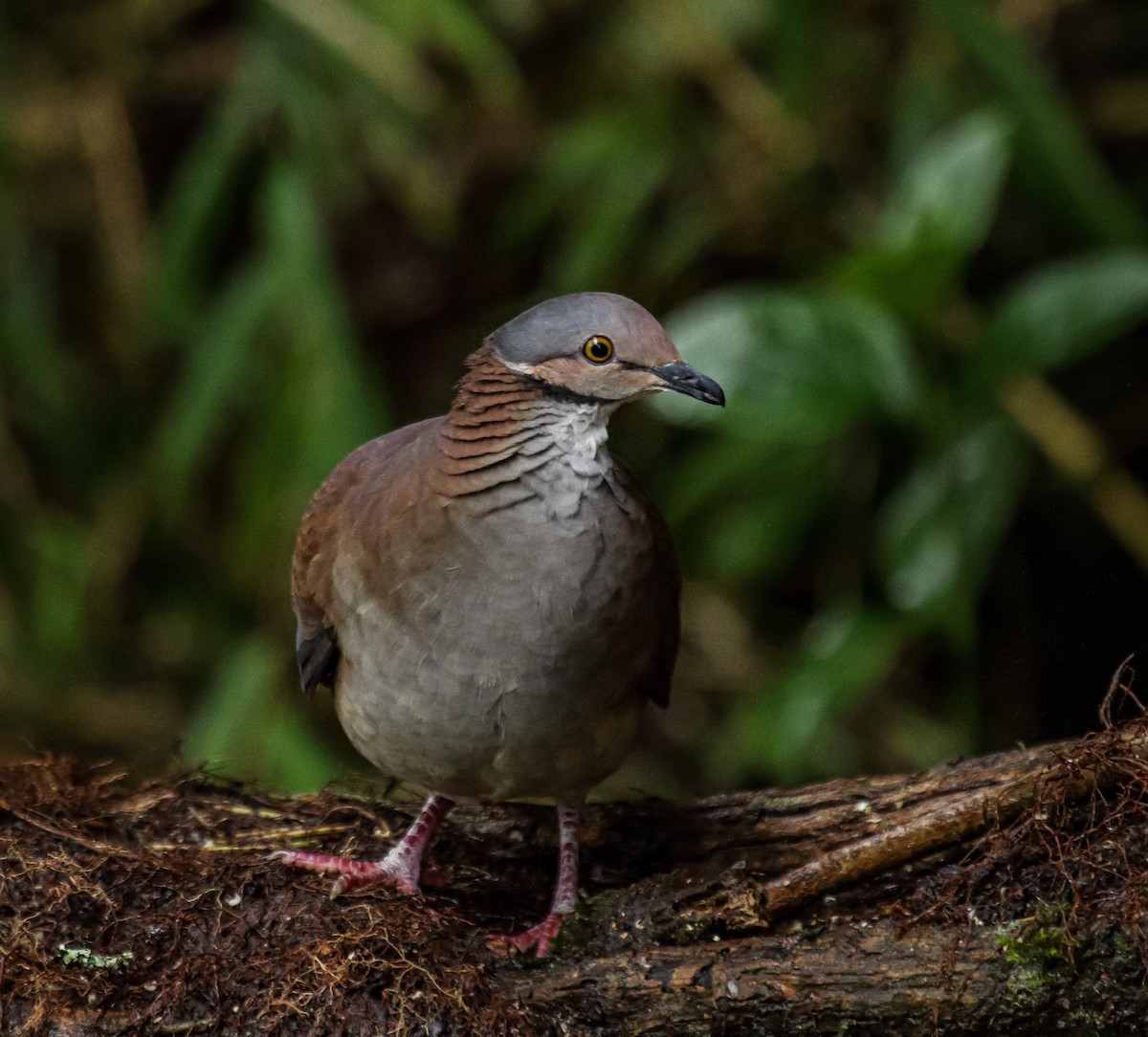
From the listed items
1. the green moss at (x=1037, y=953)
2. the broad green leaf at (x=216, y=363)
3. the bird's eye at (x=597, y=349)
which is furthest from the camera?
the broad green leaf at (x=216, y=363)

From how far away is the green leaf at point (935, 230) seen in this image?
197 inches

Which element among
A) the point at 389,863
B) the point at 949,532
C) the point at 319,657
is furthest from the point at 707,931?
the point at 949,532

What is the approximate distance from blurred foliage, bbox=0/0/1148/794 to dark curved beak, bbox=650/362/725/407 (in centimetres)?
134

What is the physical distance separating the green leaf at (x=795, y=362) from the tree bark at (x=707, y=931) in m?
1.48

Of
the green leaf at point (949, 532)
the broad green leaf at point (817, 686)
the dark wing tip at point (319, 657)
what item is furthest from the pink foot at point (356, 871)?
the green leaf at point (949, 532)

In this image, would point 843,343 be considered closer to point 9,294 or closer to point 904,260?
point 904,260

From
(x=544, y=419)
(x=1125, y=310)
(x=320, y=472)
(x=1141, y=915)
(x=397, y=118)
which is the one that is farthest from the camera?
(x=397, y=118)

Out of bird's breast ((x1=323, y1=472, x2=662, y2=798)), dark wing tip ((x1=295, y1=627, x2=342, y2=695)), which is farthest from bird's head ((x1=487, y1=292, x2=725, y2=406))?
dark wing tip ((x1=295, y1=627, x2=342, y2=695))

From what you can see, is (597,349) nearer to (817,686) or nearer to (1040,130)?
(817,686)

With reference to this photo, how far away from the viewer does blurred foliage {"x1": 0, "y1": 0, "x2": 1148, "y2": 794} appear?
16.9 feet

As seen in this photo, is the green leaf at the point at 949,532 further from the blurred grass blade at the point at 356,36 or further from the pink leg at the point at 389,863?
the blurred grass blade at the point at 356,36

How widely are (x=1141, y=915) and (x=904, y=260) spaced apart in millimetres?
2562

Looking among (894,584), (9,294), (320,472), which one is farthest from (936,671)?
(9,294)

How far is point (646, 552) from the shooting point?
351 centimetres
